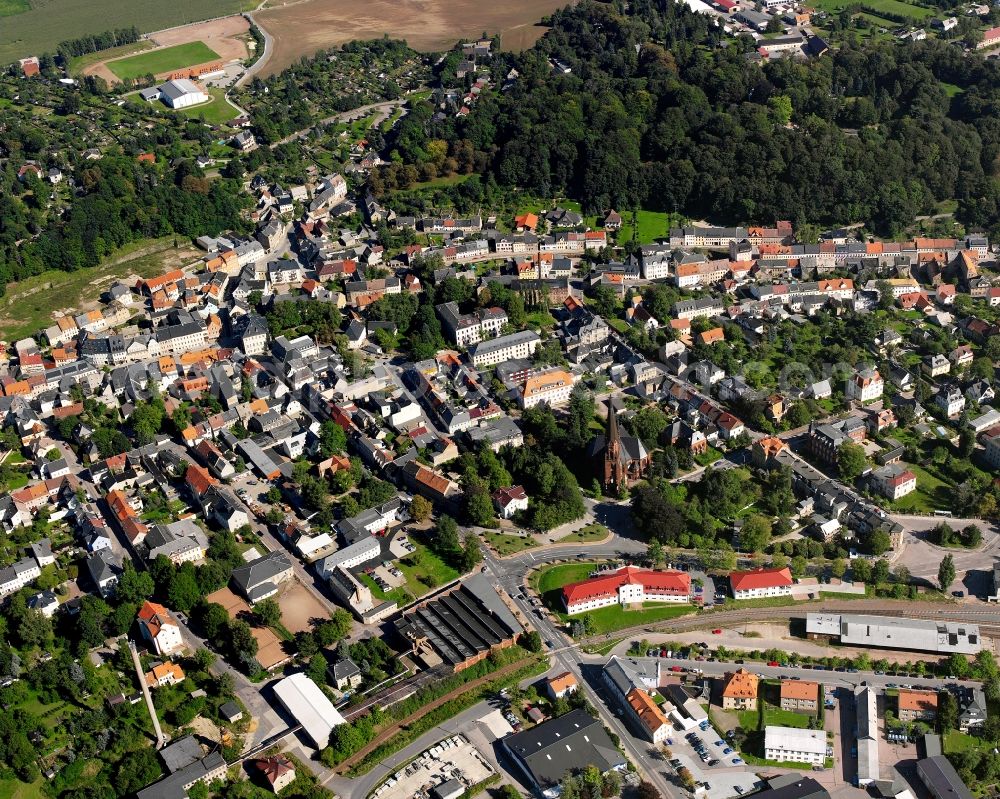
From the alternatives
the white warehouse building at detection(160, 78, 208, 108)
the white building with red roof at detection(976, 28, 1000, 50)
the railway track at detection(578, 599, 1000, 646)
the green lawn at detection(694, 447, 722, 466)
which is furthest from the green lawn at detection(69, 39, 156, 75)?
the railway track at detection(578, 599, 1000, 646)

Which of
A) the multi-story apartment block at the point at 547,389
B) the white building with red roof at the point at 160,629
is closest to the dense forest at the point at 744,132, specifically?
the multi-story apartment block at the point at 547,389

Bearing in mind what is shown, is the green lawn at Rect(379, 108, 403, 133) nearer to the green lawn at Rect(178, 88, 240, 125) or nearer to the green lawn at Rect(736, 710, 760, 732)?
the green lawn at Rect(178, 88, 240, 125)

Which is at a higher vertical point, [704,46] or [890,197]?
[704,46]

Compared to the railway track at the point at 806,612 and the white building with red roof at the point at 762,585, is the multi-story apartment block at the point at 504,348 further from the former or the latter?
the railway track at the point at 806,612

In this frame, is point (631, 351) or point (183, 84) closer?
point (631, 351)

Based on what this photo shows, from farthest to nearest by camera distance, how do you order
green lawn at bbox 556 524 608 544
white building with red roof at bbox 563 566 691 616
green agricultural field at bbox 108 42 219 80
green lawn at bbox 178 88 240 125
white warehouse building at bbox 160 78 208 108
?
green agricultural field at bbox 108 42 219 80 → white warehouse building at bbox 160 78 208 108 → green lawn at bbox 178 88 240 125 → green lawn at bbox 556 524 608 544 → white building with red roof at bbox 563 566 691 616

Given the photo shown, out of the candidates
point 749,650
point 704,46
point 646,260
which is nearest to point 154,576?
point 749,650

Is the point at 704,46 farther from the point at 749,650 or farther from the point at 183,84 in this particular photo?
the point at 749,650
